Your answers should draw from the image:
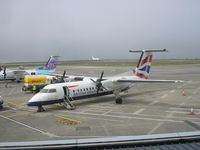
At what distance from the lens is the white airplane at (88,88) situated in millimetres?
20000

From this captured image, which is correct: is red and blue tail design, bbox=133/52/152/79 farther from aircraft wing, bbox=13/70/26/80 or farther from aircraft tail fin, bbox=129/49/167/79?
aircraft wing, bbox=13/70/26/80

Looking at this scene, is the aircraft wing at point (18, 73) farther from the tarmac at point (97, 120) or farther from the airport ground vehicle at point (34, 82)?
the tarmac at point (97, 120)

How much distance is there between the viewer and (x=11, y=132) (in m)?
14.3

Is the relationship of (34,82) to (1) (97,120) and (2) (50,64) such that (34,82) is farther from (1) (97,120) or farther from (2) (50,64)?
(1) (97,120)

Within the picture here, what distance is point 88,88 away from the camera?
23094 mm

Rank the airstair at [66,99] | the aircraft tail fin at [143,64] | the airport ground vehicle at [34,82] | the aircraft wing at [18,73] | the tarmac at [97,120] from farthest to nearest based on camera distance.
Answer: the aircraft wing at [18,73] → the airport ground vehicle at [34,82] → the aircraft tail fin at [143,64] → the airstair at [66,99] → the tarmac at [97,120]

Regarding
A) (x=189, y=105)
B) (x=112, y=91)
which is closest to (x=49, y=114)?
(x=112, y=91)

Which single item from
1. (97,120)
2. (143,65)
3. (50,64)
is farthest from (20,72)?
(97,120)

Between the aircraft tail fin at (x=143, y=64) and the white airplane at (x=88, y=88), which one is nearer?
the white airplane at (x=88, y=88)

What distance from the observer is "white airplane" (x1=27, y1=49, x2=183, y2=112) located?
65.6ft

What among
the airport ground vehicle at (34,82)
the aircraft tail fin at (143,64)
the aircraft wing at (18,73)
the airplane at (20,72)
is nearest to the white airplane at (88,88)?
the aircraft tail fin at (143,64)

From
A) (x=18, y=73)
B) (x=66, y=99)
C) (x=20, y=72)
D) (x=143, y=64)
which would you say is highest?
(x=143, y=64)

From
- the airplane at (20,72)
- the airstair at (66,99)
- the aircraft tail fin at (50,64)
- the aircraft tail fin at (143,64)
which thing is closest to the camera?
the airstair at (66,99)

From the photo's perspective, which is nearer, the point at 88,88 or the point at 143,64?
the point at 88,88
